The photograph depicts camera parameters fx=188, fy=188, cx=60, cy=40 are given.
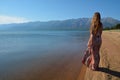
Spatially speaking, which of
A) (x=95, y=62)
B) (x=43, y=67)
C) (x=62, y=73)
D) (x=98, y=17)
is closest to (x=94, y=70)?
(x=95, y=62)

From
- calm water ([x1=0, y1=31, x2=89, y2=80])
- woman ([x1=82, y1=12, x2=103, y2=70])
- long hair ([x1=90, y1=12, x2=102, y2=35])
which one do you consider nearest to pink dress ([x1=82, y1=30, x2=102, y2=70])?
woman ([x1=82, y1=12, x2=103, y2=70])

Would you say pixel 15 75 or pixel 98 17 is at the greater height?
pixel 98 17

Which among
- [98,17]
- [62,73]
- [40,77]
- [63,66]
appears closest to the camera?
[98,17]

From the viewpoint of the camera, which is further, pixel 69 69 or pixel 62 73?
pixel 69 69

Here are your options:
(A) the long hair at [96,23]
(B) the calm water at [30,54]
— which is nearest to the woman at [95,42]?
(A) the long hair at [96,23]

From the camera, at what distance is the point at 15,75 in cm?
786

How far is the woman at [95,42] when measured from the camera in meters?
7.11

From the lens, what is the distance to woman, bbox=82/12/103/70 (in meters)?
7.11

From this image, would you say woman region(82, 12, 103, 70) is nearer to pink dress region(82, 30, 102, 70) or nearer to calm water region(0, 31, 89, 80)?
pink dress region(82, 30, 102, 70)

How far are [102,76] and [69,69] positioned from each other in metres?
2.63

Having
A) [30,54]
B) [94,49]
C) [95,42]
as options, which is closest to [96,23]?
[95,42]

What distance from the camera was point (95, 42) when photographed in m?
7.35

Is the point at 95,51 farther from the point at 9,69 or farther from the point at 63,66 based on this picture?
the point at 9,69

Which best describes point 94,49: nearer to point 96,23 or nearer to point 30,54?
point 96,23
